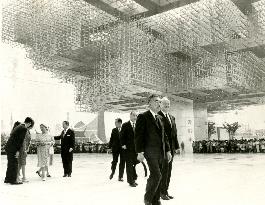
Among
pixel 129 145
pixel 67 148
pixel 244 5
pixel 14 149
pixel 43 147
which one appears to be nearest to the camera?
pixel 14 149

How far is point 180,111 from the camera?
3297cm

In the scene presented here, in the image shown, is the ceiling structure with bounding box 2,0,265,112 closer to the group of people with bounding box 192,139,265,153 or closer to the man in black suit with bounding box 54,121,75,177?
the group of people with bounding box 192,139,265,153

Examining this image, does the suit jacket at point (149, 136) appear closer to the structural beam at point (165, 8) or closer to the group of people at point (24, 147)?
the group of people at point (24, 147)

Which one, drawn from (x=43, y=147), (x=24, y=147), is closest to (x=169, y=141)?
(x=24, y=147)

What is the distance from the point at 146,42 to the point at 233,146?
450 inches

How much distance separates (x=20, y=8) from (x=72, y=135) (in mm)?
12288

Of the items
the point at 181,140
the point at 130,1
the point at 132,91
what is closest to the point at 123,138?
the point at 130,1

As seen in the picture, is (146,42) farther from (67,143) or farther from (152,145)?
(152,145)

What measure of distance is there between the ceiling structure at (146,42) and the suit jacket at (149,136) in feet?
49.2

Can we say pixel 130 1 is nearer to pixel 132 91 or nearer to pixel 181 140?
pixel 132 91

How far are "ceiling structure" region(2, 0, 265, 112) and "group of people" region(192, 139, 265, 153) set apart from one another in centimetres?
444

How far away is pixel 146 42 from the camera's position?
76.2 ft

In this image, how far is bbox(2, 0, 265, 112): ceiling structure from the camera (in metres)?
19.3

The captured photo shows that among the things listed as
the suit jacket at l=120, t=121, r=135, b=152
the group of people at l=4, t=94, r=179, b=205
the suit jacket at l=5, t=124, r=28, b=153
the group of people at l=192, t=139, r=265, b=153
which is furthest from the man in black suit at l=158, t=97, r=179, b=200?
the group of people at l=192, t=139, r=265, b=153
